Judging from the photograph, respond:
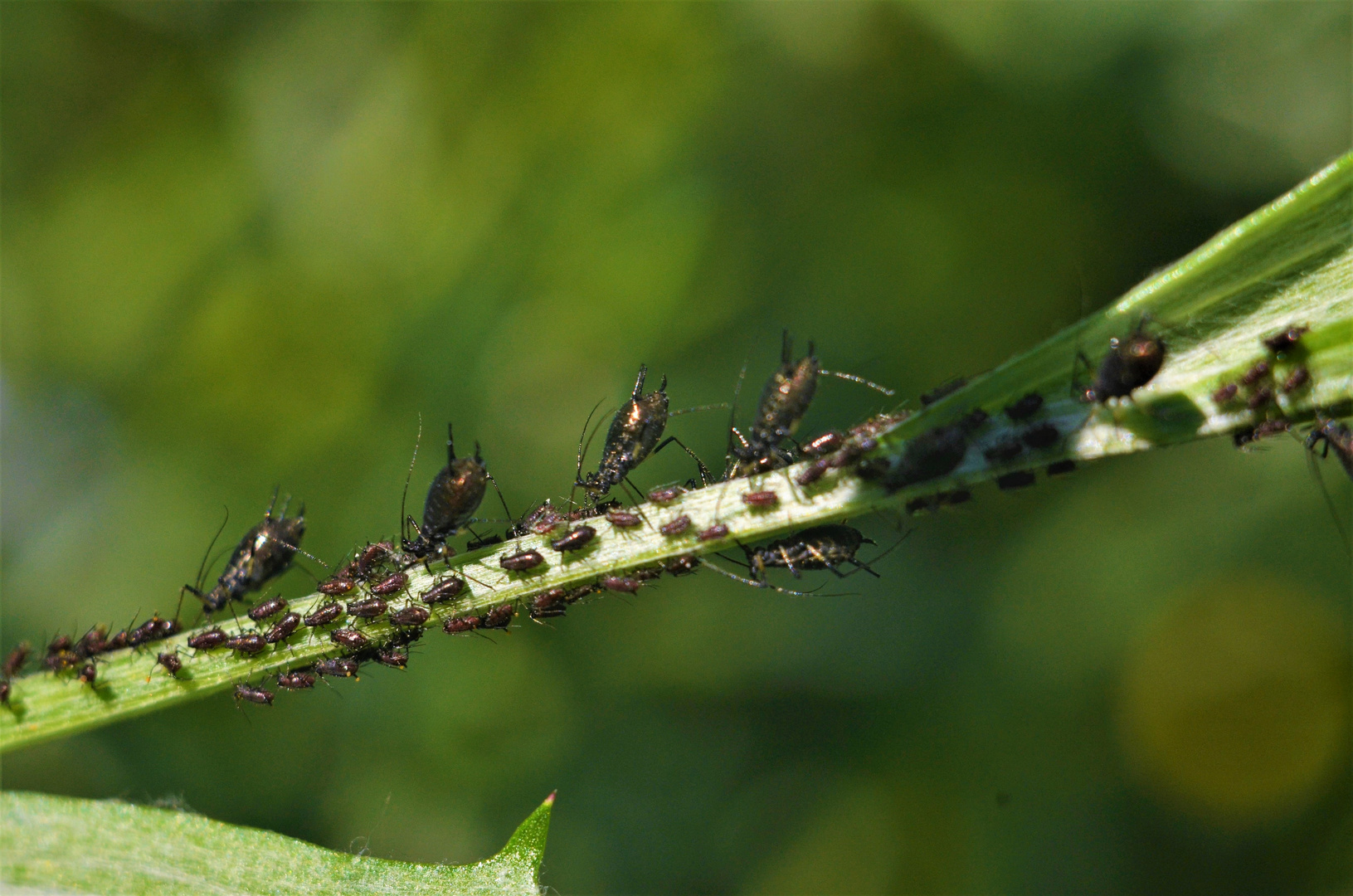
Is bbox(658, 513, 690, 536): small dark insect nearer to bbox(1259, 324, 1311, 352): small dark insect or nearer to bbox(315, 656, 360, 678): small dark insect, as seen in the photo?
bbox(315, 656, 360, 678): small dark insect

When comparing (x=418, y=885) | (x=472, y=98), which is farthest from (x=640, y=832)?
(x=472, y=98)

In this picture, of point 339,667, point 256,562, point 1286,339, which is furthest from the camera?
point 256,562

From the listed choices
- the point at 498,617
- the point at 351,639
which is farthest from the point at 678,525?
the point at 351,639

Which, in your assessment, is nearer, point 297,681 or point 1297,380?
point 1297,380

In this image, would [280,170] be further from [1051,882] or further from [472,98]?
[1051,882]

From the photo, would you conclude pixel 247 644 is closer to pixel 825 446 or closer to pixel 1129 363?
pixel 825 446

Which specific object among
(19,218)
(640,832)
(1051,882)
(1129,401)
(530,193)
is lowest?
(1051,882)
